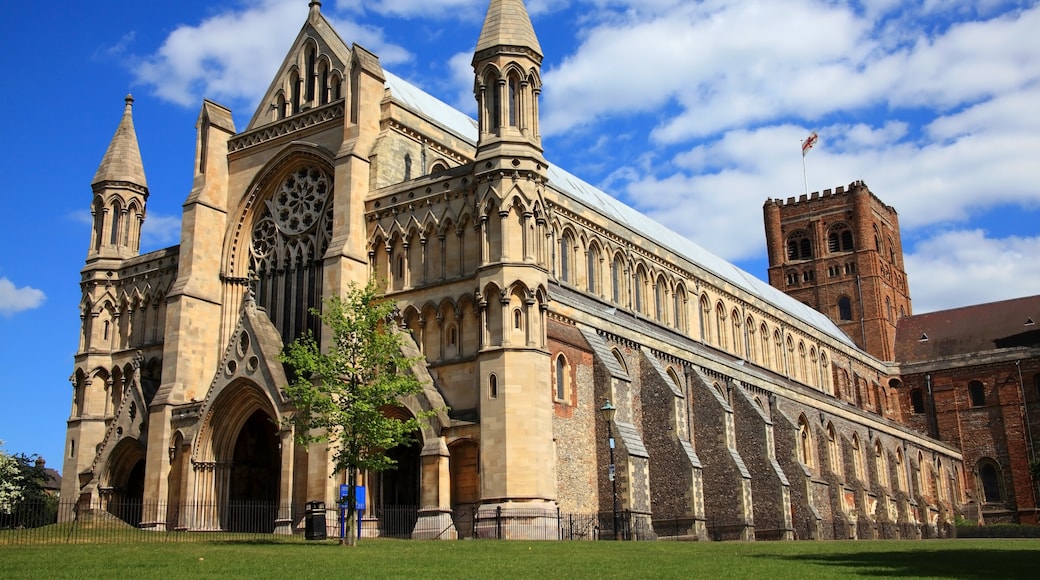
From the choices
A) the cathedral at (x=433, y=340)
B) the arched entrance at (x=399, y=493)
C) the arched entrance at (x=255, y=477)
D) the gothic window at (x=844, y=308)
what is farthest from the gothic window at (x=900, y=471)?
the arched entrance at (x=255, y=477)

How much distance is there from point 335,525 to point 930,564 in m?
21.0

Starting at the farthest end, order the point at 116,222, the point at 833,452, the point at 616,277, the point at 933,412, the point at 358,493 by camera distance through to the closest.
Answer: the point at 933,412, the point at 833,452, the point at 616,277, the point at 116,222, the point at 358,493

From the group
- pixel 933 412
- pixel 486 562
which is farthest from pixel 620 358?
pixel 933 412

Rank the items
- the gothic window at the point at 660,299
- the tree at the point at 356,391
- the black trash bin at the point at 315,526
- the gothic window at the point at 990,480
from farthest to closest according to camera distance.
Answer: the gothic window at the point at 990,480 < the gothic window at the point at 660,299 < the black trash bin at the point at 315,526 < the tree at the point at 356,391

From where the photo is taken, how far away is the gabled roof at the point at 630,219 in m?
48.4

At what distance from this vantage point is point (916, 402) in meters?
81.9

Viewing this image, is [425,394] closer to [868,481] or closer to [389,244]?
[389,244]

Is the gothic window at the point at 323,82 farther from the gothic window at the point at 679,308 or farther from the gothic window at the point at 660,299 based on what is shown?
the gothic window at the point at 679,308

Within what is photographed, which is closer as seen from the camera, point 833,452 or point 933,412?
point 833,452

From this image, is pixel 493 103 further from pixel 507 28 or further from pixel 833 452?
pixel 833 452

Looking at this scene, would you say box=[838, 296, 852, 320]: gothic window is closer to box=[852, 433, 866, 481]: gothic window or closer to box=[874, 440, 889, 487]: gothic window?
box=[874, 440, 889, 487]: gothic window

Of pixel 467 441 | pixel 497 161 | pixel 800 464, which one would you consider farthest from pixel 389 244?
pixel 800 464

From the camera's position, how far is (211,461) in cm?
4009

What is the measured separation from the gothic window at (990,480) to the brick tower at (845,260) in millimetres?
13300
